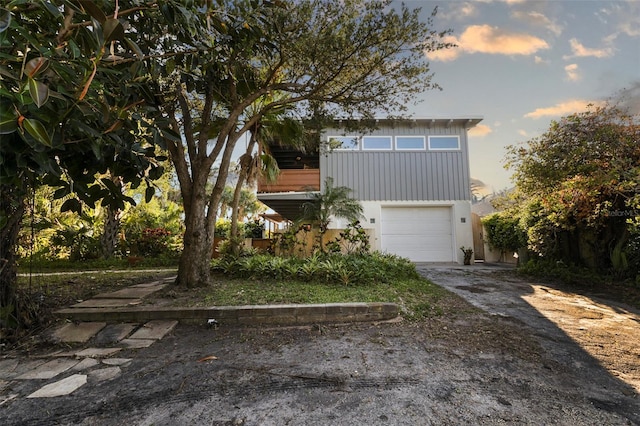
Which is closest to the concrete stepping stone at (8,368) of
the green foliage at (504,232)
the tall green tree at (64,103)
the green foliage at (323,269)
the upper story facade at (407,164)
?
the tall green tree at (64,103)

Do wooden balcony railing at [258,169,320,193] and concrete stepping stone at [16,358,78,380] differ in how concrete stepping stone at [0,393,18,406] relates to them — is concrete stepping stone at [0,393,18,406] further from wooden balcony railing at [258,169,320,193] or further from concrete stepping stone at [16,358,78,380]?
wooden balcony railing at [258,169,320,193]

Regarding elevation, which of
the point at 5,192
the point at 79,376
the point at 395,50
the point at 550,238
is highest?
the point at 395,50

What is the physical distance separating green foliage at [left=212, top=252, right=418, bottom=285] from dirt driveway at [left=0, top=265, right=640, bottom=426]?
2033mm

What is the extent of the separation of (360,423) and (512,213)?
919 cm

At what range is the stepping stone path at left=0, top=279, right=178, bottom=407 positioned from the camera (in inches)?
91.2

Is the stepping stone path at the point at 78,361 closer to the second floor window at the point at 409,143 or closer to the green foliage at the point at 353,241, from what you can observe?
the green foliage at the point at 353,241

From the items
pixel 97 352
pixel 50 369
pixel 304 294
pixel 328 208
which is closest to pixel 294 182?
pixel 328 208

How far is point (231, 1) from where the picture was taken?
4363mm

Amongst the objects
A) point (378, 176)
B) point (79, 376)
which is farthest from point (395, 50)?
point (378, 176)

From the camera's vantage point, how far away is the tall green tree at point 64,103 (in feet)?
4.49

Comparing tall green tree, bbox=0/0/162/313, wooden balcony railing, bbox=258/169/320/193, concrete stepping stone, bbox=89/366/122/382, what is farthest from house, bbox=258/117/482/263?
concrete stepping stone, bbox=89/366/122/382

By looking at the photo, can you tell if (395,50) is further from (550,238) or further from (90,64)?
(550,238)

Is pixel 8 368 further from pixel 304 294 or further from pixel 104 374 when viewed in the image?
pixel 304 294

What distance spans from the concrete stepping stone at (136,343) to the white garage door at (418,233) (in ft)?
31.7
